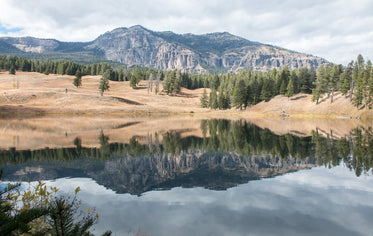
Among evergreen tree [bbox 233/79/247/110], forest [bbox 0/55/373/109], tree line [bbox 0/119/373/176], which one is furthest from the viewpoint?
evergreen tree [bbox 233/79/247/110]

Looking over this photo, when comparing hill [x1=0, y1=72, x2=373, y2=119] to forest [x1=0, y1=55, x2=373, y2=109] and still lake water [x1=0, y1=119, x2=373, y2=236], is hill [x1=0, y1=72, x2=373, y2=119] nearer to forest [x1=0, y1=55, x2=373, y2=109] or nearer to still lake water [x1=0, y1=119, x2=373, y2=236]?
forest [x1=0, y1=55, x2=373, y2=109]

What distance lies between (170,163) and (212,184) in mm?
5310

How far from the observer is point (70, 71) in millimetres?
165000

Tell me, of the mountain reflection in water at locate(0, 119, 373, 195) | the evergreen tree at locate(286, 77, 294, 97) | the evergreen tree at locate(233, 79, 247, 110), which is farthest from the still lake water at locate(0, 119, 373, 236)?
the evergreen tree at locate(286, 77, 294, 97)

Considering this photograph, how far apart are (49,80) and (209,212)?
14911 cm

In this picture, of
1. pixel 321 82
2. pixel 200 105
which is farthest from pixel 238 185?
pixel 200 105

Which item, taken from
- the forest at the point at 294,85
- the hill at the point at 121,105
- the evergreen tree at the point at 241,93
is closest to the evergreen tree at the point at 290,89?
the forest at the point at 294,85

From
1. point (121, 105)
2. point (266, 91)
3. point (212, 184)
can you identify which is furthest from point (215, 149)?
point (266, 91)

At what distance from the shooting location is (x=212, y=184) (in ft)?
44.2

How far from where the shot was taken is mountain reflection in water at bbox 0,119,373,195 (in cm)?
1409

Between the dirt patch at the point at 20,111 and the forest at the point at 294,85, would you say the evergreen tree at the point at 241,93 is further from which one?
the dirt patch at the point at 20,111

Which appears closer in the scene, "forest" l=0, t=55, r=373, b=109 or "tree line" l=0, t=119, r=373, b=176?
"tree line" l=0, t=119, r=373, b=176

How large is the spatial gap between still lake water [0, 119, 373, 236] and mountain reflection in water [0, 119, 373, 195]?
2.4 inches

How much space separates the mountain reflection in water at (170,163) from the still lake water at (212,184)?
6cm
